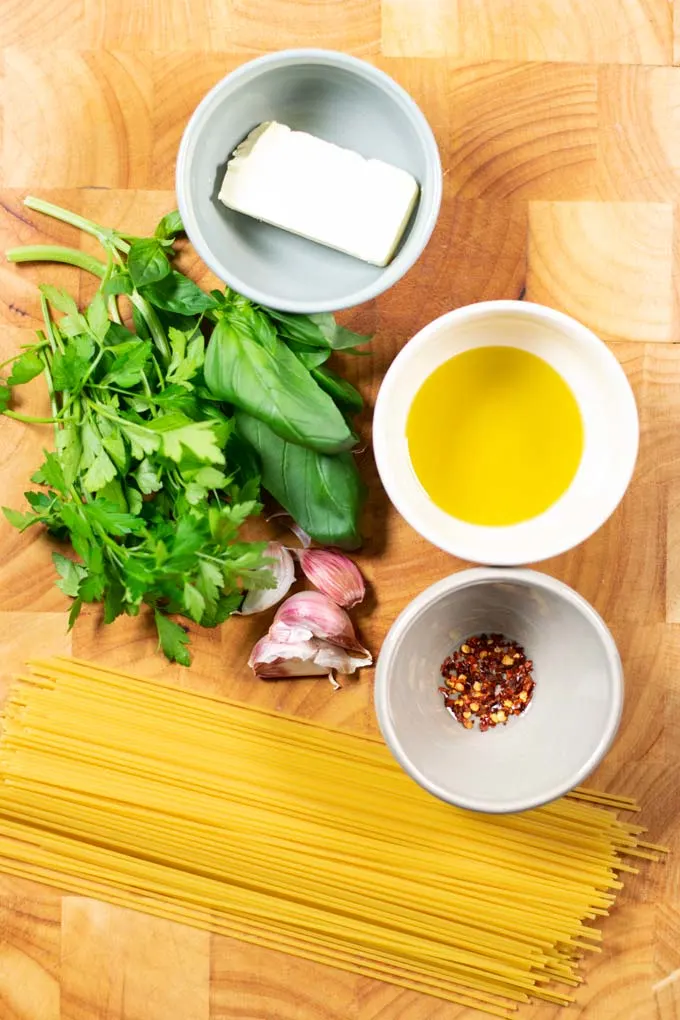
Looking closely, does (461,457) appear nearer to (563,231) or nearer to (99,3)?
(563,231)

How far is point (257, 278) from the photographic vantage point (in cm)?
90

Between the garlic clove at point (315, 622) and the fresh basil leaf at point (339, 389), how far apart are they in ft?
0.62

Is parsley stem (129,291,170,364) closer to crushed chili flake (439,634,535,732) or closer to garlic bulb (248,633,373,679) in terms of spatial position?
garlic bulb (248,633,373,679)

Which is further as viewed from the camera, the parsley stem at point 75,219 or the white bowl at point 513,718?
the parsley stem at point 75,219

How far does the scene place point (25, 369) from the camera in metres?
0.92

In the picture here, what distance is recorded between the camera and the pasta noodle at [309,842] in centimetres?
98

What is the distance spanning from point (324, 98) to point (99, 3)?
0.87ft

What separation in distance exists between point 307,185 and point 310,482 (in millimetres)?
267

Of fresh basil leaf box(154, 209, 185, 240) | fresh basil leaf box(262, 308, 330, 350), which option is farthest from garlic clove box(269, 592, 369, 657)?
fresh basil leaf box(154, 209, 185, 240)

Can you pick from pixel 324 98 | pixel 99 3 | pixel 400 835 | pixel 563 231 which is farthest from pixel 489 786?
pixel 99 3

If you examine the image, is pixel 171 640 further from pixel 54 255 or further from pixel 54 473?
pixel 54 255

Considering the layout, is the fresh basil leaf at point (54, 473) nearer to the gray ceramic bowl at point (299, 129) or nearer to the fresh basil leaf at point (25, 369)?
the fresh basil leaf at point (25, 369)

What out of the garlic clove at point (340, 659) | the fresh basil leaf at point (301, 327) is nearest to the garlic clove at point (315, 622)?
the garlic clove at point (340, 659)

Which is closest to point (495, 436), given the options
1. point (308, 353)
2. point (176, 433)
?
point (308, 353)
